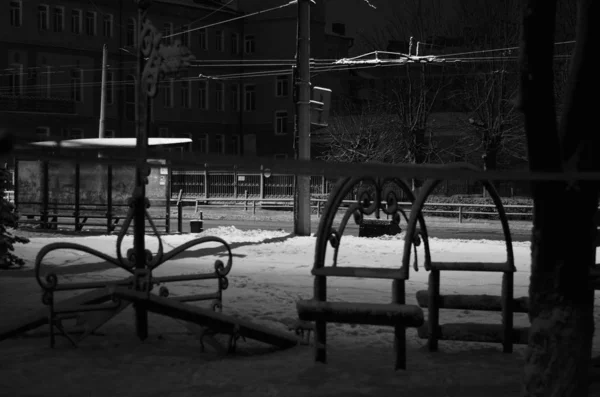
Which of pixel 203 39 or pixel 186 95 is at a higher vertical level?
pixel 203 39

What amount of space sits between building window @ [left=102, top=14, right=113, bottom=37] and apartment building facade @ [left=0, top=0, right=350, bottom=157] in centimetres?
7

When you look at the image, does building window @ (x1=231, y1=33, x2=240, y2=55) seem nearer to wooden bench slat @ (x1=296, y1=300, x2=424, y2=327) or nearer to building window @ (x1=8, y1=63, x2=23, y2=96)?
A: building window @ (x1=8, y1=63, x2=23, y2=96)

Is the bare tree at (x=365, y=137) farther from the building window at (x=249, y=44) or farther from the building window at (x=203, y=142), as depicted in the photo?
the building window at (x=249, y=44)

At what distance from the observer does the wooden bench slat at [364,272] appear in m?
6.34

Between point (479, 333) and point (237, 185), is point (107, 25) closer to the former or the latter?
point (237, 185)

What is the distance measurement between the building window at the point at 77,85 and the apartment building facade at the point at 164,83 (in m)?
0.06

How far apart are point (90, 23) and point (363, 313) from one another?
52344 millimetres

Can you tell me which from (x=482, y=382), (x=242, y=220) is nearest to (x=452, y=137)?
(x=242, y=220)

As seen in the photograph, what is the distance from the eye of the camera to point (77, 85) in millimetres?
54156

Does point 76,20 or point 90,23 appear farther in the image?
point 90,23

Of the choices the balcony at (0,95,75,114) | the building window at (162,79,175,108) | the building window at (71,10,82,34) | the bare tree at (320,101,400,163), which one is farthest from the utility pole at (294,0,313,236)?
the building window at (162,79,175,108)

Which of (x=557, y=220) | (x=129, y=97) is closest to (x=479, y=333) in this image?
(x=557, y=220)

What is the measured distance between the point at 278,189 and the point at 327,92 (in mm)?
19517

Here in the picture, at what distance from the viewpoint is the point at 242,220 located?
35.5 meters
